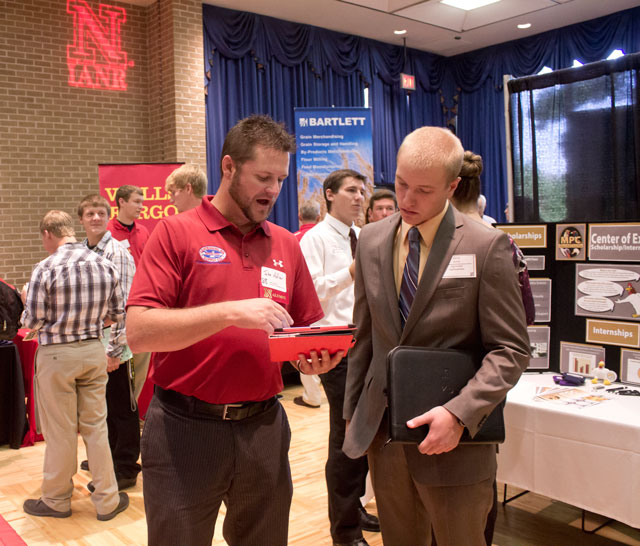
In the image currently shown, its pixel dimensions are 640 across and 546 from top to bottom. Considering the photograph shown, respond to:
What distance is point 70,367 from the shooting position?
11.2ft

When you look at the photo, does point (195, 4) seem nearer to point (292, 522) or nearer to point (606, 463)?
point (292, 522)

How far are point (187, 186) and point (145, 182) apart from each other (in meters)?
2.57

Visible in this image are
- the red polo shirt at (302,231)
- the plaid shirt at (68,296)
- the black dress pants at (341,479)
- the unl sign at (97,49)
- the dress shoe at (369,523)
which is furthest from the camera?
the unl sign at (97,49)

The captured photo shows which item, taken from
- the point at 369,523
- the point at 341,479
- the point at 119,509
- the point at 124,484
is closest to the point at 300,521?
the point at 369,523

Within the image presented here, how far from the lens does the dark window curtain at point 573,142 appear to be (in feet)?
13.5

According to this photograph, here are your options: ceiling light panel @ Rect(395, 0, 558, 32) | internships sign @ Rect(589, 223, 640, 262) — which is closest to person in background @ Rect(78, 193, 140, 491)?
internships sign @ Rect(589, 223, 640, 262)

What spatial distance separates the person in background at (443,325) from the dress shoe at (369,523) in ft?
4.80

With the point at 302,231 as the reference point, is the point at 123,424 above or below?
below

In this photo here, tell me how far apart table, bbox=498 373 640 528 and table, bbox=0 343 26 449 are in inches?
135

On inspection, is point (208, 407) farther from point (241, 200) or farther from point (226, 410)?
point (241, 200)

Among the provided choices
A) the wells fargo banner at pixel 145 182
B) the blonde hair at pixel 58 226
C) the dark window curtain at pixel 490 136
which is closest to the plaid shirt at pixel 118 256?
the blonde hair at pixel 58 226

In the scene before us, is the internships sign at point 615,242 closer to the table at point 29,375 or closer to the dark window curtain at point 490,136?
the table at point 29,375

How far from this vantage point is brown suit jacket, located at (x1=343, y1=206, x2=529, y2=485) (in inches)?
62.5

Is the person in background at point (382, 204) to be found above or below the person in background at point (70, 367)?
above
